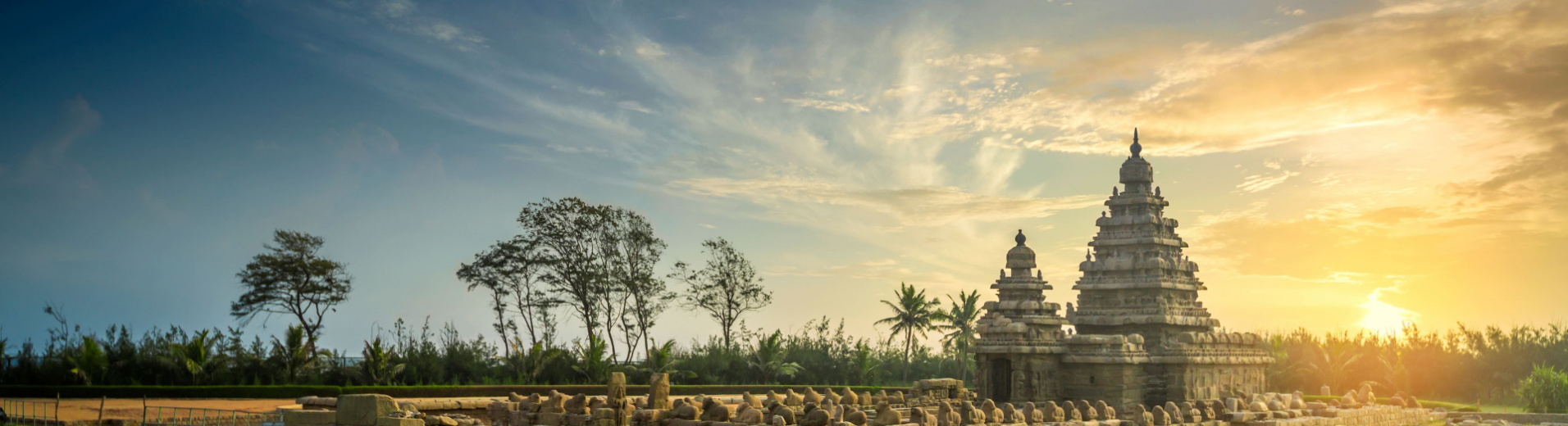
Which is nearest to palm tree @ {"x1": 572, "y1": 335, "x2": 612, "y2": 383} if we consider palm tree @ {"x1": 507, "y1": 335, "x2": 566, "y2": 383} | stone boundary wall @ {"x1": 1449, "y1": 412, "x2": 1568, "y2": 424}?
palm tree @ {"x1": 507, "y1": 335, "x2": 566, "y2": 383}

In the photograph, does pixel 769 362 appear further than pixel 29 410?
Yes

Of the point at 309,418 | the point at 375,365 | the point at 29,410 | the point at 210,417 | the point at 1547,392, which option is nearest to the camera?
the point at 309,418

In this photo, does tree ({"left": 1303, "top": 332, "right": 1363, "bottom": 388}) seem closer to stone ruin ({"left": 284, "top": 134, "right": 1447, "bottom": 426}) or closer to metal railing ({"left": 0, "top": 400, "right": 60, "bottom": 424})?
stone ruin ({"left": 284, "top": 134, "right": 1447, "bottom": 426})

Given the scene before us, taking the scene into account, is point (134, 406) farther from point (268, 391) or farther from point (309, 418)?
point (309, 418)

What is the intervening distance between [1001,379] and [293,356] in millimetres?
19312

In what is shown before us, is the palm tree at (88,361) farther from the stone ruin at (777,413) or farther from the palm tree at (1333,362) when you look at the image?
the palm tree at (1333,362)

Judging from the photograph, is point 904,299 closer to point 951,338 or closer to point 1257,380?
point 951,338

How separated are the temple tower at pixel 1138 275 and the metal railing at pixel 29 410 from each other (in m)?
26.4

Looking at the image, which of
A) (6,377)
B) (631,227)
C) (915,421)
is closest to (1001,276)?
(631,227)

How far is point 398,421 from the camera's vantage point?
1669cm

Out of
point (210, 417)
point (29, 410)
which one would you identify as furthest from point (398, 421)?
point (29, 410)

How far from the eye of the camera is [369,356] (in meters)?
28.4

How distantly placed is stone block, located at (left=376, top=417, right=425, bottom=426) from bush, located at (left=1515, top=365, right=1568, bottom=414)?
32.4 meters

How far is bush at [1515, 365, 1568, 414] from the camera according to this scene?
1282 inches
